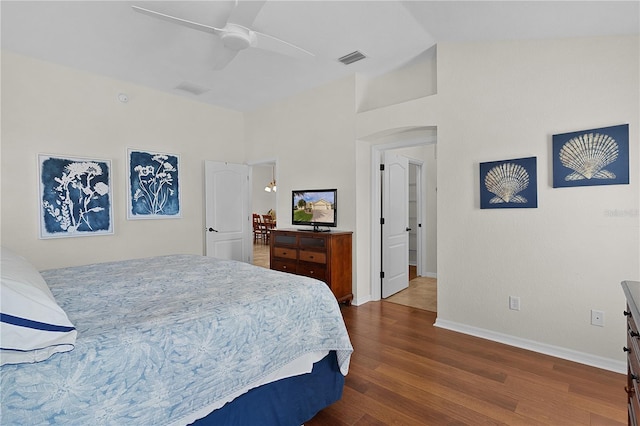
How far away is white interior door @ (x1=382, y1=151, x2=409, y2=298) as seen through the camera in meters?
4.40

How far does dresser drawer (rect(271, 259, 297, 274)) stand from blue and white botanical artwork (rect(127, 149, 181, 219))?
5.53 feet

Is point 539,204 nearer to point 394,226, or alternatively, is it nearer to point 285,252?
point 394,226

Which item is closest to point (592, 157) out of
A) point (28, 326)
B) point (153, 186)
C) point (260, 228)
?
point (28, 326)

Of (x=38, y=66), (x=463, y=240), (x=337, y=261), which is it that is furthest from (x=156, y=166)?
(x=463, y=240)

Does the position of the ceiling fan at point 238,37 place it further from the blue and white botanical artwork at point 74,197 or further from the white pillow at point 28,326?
the blue and white botanical artwork at point 74,197

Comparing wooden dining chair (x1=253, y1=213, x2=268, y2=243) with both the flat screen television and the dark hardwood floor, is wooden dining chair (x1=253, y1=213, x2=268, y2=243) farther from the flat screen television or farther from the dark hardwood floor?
the dark hardwood floor

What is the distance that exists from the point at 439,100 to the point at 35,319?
11.6 ft

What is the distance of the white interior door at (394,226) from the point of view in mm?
4402

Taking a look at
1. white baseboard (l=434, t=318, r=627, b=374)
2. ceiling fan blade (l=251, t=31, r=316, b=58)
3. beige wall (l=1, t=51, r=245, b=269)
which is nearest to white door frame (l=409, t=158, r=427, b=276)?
white baseboard (l=434, t=318, r=627, b=374)

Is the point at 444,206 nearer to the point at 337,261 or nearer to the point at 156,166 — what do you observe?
the point at 337,261

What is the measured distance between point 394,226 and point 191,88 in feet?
11.4

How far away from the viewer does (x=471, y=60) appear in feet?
10.3

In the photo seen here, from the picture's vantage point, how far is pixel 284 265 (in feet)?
14.3

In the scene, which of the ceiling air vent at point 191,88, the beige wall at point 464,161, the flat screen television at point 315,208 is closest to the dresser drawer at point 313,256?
the flat screen television at point 315,208
